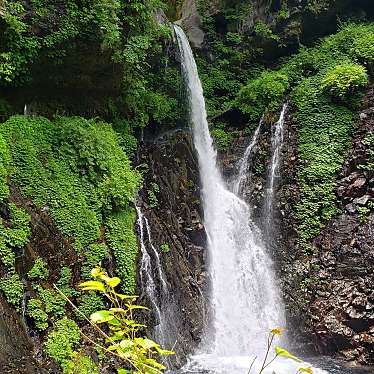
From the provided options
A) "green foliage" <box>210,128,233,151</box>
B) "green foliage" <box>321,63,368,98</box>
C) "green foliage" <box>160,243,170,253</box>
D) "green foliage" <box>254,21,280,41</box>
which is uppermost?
"green foliage" <box>254,21,280,41</box>

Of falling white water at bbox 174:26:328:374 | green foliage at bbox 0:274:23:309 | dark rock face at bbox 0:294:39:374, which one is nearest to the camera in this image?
dark rock face at bbox 0:294:39:374

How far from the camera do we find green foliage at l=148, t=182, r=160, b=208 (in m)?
8.96

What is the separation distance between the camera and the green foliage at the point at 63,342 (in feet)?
16.5

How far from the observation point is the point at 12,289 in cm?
497

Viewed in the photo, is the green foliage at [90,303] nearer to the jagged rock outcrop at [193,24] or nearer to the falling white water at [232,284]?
the falling white water at [232,284]

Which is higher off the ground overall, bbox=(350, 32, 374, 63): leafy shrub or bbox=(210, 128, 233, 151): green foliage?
Answer: bbox=(350, 32, 374, 63): leafy shrub

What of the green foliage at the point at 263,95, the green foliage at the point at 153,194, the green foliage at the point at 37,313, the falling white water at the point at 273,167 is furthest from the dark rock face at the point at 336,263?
the green foliage at the point at 37,313

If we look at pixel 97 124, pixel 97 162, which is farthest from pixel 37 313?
pixel 97 124

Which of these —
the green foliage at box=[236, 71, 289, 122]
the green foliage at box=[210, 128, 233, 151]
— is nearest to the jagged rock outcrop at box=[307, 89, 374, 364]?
the green foliage at box=[236, 71, 289, 122]

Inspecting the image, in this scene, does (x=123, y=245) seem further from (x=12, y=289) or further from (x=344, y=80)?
(x=344, y=80)

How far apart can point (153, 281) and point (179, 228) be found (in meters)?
1.95

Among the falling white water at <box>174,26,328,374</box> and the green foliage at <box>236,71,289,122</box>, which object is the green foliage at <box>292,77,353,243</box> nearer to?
the green foliage at <box>236,71,289,122</box>

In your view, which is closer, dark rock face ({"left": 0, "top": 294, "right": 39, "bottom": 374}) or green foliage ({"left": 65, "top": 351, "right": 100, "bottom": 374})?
dark rock face ({"left": 0, "top": 294, "right": 39, "bottom": 374})

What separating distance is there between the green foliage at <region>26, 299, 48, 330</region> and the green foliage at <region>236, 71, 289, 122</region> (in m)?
8.90
